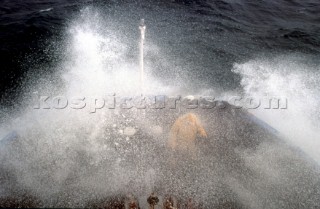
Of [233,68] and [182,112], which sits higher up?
[233,68]

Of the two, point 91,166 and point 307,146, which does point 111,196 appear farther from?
point 307,146

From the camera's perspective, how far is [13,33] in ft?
33.8

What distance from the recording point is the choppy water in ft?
18.6

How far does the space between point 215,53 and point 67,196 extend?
298 inches

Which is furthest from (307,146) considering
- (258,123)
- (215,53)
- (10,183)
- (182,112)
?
(10,183)

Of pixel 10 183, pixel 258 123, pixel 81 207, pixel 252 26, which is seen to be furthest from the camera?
pixel 252 26

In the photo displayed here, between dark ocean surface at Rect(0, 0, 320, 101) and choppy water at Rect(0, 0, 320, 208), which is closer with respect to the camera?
choppy water at Rect(0, 0, 320, 208)

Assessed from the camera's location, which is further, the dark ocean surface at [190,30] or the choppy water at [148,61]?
the dark ocean surface at [190,30]

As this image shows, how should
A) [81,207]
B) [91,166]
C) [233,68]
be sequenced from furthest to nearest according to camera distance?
[233,68]
[91,166]
[81,207]

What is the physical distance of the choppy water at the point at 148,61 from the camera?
5.67 meters

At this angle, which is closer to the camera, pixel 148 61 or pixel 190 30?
A: pixel 148 61

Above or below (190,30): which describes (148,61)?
below

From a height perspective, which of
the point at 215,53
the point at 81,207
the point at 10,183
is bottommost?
the point at 81,207

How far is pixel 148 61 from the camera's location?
9008 millimetres
